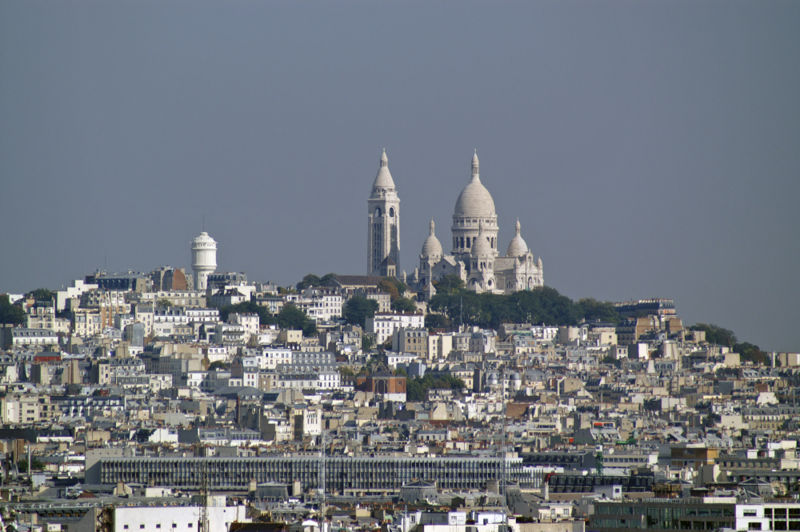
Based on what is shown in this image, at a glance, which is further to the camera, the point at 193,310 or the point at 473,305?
the point at 473,305

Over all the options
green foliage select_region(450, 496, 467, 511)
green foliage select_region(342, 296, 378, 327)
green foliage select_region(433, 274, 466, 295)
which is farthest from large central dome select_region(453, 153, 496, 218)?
green foliage select_region(450, 496, 467, 511)

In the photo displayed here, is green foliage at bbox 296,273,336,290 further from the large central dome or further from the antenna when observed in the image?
the antenna

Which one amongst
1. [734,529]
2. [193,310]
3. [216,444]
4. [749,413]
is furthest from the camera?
[193,310]

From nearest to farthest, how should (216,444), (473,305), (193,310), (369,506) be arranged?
1. (369,506)
2. (216,444)
3. (193,310)
4. (473,305)

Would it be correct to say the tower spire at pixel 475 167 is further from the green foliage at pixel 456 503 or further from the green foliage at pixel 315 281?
the green foliage at pixel 456 503

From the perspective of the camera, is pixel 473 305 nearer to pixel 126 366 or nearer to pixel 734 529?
pixel 126 366

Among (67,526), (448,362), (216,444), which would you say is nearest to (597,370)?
(448,362)

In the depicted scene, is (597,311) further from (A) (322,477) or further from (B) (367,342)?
(A) (322,477)

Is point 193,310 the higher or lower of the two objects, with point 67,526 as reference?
higher
